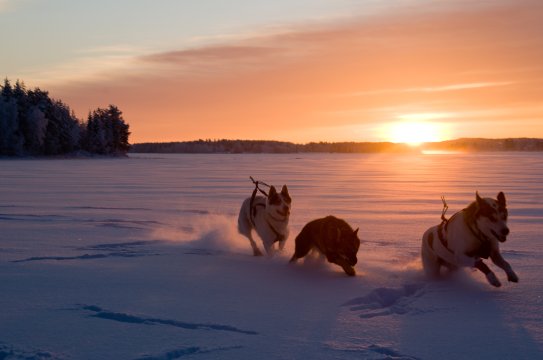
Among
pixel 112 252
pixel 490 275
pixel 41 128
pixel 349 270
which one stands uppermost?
pixel 41 128

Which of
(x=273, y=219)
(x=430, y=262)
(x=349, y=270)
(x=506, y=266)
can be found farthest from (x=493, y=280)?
(x=273, y=219)

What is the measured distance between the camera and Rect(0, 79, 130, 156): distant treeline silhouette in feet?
239

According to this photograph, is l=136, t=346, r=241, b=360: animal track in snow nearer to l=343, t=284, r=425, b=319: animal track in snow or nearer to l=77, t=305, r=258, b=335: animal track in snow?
l=77, t=305, r=258, b=335: animal track in snow

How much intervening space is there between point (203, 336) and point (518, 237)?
6.29 metres

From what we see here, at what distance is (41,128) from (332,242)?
3019 inches

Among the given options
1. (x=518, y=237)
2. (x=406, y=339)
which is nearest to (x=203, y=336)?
(x=406, y=339)

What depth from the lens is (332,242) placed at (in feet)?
20.7

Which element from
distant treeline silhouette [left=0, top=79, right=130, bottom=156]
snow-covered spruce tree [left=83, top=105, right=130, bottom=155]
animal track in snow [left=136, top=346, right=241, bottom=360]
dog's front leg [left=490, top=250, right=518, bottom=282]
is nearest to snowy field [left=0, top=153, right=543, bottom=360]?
animal track in snow [left=136, top=346, right=241, bottom=360]

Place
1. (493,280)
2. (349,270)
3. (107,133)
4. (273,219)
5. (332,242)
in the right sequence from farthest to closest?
(107,133) < (273,219) < (332,242) < (349,270) < (493,280)

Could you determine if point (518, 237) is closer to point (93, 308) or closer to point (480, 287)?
point (480, 287)

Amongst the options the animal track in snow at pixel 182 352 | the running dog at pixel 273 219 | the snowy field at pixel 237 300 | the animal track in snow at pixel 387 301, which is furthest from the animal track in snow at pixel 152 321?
the running dog at pixel 273 219

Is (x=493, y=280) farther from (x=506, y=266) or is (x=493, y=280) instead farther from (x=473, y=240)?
(x=473, y=240)

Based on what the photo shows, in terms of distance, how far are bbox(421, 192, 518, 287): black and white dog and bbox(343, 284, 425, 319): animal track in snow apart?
46cm

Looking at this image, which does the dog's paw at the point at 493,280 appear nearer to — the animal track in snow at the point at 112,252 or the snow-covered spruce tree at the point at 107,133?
the animal track in snow at the point at 112,252
